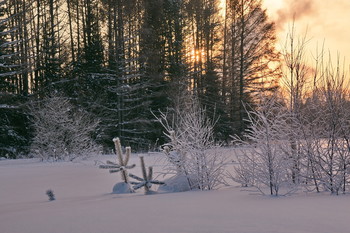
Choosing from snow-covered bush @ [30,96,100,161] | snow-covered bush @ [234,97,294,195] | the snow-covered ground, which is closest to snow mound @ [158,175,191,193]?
the snow-covered ground

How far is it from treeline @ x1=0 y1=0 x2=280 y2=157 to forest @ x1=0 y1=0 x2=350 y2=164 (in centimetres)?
7

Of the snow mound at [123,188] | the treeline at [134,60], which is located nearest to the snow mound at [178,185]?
the snow mound at [123,188]

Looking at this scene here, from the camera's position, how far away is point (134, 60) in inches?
779

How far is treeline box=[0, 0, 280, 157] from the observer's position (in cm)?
1914

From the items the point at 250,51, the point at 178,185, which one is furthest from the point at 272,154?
the point at 250,51

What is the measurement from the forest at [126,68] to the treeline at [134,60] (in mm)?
70

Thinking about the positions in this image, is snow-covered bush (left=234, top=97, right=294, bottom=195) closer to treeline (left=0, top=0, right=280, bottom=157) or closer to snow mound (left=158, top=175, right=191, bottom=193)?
snow mound (left=158, top=175, right=191, bottom=193)

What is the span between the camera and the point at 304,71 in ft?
19.7

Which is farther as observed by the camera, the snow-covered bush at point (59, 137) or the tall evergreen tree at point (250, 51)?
the tall evergreen tree at point (250, 51)

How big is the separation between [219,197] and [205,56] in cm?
2045

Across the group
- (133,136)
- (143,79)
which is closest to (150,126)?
(133,136)

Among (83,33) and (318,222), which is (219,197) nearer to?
(318,222)

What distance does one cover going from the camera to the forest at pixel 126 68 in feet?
57.8

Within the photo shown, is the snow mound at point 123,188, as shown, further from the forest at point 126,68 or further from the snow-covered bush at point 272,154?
the forest at point 126,68
